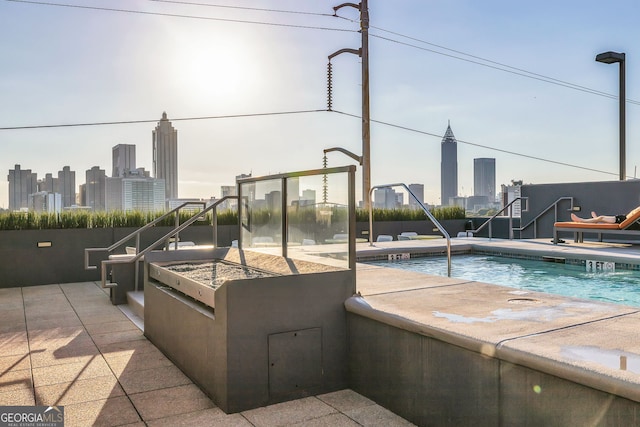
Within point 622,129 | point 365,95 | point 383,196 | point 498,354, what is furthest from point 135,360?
point 365,95

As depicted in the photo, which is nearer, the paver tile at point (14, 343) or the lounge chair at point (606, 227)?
the paver tile at point (14, 343)

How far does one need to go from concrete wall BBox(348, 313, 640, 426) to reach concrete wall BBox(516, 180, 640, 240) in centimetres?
946

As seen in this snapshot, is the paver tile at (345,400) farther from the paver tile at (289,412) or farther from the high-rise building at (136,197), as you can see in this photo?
the high-rise building at (136,197)

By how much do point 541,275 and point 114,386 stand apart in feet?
19.0

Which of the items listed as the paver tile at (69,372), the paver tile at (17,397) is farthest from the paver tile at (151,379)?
the paver tile at (17,397)

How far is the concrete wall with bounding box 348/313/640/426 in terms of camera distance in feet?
6.12

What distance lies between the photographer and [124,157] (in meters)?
17.9

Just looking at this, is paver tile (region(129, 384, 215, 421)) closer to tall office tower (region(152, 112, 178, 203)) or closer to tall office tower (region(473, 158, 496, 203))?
tall office tower (region(152, 112, 178, 203))

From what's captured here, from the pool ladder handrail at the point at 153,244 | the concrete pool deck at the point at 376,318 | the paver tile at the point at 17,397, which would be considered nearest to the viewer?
the concrete pool deck at the point at 376,318

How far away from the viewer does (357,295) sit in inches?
131

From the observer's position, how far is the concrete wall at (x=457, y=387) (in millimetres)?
1865

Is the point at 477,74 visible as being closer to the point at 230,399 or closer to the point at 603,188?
the point at 603,188

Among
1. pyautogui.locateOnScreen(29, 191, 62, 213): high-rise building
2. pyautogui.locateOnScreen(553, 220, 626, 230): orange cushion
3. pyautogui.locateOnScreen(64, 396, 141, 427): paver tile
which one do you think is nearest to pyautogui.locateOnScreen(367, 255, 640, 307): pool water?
pyautogui.locateOnScreen(553, 220, 626, 230): orange cushion

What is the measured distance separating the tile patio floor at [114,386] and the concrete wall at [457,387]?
16cm
